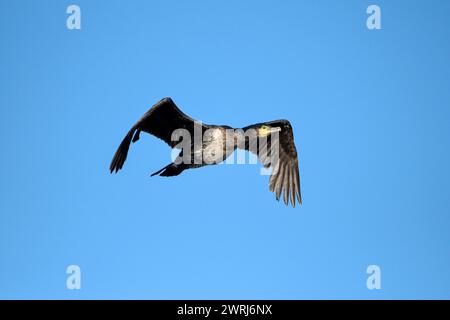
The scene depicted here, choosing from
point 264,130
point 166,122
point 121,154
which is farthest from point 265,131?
point 121,154

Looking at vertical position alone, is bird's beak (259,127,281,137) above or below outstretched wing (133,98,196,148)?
below

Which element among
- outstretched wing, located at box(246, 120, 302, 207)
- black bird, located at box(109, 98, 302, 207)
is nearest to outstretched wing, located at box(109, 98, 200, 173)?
black bird, located at box(109, 98, 302, 207)

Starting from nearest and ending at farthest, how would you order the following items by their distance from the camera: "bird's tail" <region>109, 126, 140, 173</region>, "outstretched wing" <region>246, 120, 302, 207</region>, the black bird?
"bird's tail" <region>109, 126, 140, 173</region> → the black bird → "outstretched wing" <region>246, 120, 302, 207</region>

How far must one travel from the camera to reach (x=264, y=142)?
46.0 ft

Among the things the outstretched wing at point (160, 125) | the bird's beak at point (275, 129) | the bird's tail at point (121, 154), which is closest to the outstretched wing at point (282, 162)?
the bird's beak at point (275, 129)

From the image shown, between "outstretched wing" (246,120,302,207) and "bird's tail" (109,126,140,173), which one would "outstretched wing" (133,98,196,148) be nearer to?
"bird's tail" (109,126,140,173)

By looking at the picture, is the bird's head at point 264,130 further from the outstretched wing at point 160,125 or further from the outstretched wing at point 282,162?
the outstretched wing at point 160,125

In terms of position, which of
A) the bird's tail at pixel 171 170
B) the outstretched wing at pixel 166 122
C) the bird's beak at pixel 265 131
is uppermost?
the outstretched wing at pixel 166 122

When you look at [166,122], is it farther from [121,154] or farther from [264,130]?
[264,130]

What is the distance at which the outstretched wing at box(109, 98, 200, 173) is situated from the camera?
11.2 metres

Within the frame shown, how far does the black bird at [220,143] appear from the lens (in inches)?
474

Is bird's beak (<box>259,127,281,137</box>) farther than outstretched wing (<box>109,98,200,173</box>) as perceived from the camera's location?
Yes
